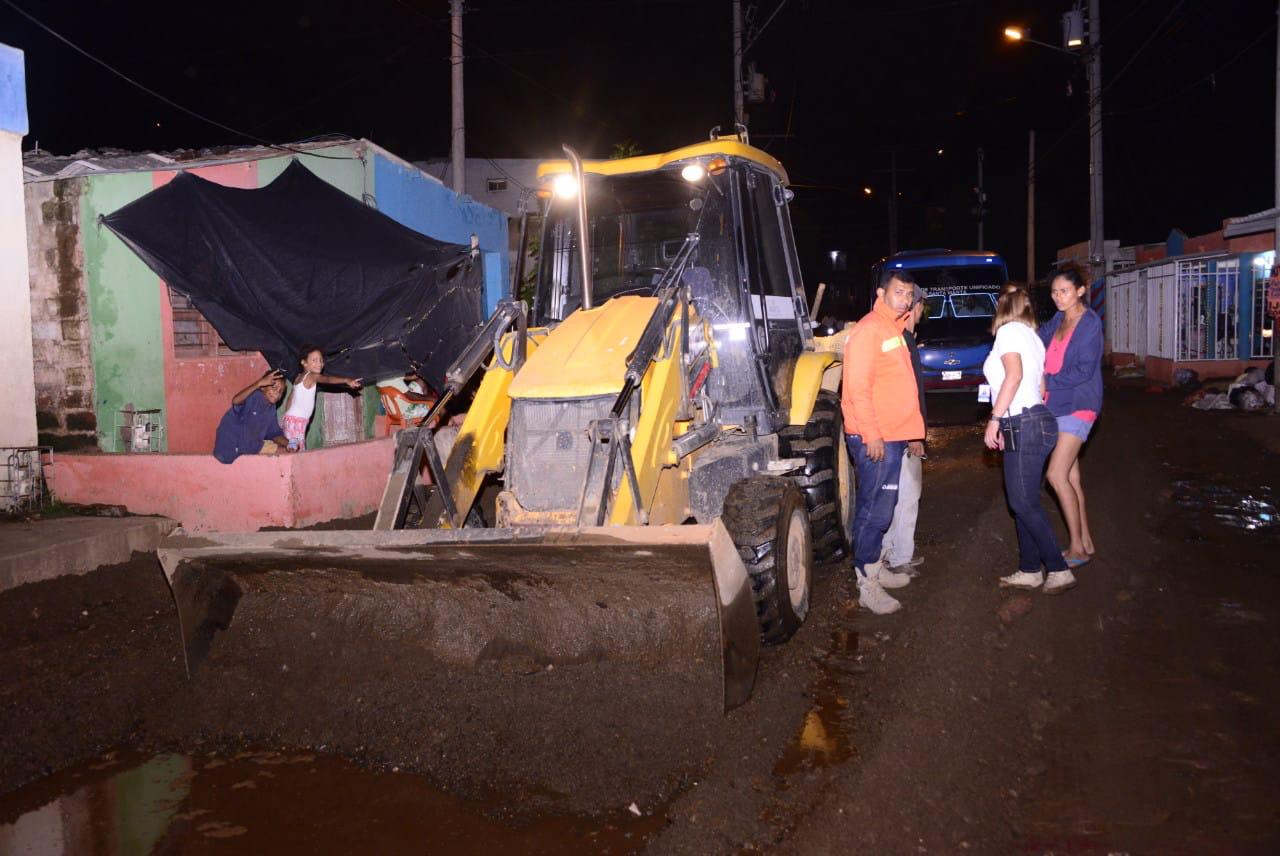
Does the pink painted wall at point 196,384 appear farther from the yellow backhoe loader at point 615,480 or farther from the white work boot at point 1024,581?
the white work boot at point 1024,581

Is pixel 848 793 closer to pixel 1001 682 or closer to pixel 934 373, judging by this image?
pixel 1001 682

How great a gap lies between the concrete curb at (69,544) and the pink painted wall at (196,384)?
7.94ft

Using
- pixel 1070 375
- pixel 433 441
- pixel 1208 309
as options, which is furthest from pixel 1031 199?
pixel 433 441

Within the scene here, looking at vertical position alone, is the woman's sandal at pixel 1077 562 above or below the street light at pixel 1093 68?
below

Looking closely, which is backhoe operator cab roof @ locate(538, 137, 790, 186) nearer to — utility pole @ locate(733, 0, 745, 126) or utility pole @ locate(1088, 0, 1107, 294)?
utility pole @ locate(733, 0, 745, 126)

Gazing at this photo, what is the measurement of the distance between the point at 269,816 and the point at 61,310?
834 centimetres

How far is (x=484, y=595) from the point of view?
524cm

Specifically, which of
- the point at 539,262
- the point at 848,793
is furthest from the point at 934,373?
the point at 848,793

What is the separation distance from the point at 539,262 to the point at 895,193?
1892 inches

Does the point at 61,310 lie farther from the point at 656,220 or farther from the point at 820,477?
the point at 820,477

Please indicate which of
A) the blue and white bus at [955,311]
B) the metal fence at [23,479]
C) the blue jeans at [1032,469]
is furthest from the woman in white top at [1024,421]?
the blue and white bus at [955,311]

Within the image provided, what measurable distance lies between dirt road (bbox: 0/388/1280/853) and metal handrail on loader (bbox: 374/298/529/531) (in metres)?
0.77

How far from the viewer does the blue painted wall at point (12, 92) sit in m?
9.74

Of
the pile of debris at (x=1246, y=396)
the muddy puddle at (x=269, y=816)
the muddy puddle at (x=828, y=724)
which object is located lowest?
the muddy puddle at (x=269, y=816)
